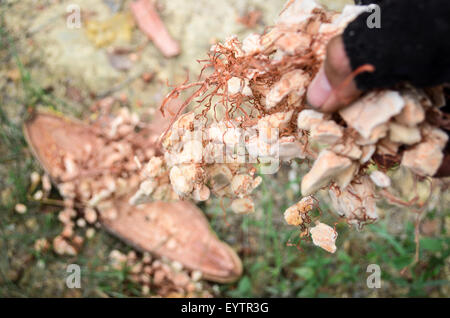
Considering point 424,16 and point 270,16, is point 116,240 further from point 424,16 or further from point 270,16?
point 424,16

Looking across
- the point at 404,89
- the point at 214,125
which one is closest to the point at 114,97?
the point at 214,125

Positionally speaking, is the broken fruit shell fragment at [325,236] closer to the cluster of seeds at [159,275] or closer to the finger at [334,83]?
the finger at [334,83]

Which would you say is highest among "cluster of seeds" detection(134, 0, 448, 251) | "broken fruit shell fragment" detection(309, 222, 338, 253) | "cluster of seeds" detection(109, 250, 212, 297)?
"cluster of seeds" detection(134, 0, 448, 251)

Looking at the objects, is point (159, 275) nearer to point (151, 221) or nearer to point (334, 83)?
point (151, 221)

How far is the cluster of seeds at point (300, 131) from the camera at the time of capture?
44 centimetres

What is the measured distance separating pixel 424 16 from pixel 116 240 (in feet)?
3.56

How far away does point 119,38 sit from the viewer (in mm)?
1366

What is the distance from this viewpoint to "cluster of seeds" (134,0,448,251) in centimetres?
44

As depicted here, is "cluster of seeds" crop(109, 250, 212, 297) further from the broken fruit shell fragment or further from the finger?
the finger

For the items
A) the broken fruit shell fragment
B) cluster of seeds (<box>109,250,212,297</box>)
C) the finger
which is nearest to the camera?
the finger

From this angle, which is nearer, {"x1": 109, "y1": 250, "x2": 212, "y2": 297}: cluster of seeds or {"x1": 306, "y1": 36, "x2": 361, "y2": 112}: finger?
{"x1": 306, "y1": 36, "x2": 361, "y2": 112}: finger

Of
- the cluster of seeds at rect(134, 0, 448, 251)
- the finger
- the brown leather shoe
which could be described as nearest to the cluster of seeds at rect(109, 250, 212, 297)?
the brown leather shoe

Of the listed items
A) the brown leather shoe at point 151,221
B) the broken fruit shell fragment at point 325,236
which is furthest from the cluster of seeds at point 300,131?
the brown leather shoe at point 151,221

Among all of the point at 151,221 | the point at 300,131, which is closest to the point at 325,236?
the point at 300,131
